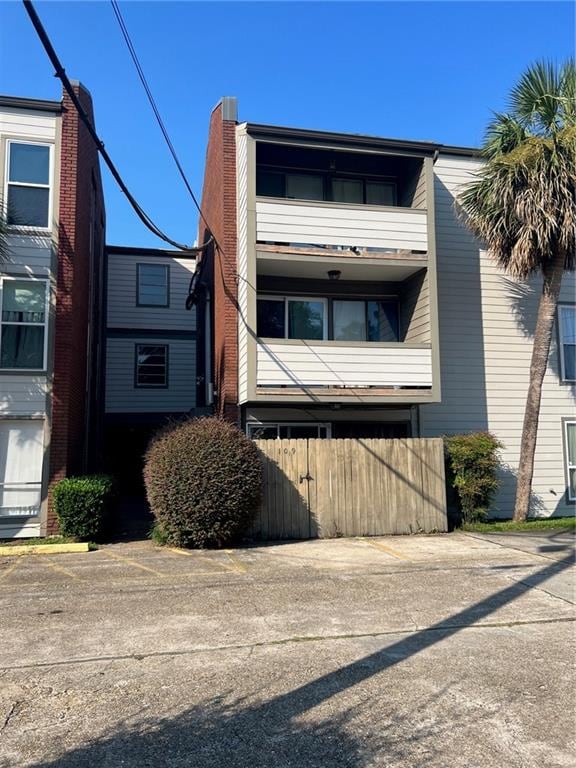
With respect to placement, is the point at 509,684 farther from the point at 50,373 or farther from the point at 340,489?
the point at 50,373

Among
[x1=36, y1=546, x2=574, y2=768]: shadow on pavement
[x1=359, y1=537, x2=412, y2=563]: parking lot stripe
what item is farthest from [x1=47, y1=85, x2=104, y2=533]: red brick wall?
[x1=36, y1=546, x2=574, y2=768]: shadow on pavement

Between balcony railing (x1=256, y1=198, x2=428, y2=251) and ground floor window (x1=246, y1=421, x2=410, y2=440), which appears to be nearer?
balcony railing (x1=256, y1=198, x2=428, y2=251)

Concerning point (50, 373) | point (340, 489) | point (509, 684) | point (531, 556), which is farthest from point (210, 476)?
point (509, 684)

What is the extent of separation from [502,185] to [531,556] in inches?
297

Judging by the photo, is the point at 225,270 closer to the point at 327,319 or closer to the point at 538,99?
the point at 327,319

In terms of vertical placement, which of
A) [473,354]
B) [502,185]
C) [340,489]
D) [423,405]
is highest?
[502,185]

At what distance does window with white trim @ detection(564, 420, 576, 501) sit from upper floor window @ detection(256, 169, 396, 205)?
23.4ft

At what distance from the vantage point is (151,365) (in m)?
22.0

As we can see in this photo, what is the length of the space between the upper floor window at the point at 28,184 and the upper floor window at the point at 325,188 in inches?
192

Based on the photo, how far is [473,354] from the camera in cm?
1493

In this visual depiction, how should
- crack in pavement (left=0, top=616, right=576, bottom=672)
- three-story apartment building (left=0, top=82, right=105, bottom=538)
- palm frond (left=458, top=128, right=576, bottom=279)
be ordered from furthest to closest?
palm frond (left=458, top=128, right=576, bottom=279)
three-story apartment building (left=0, top=82, right=105, bottom=538)
crack in pavement (left=0, top=616, right=576, bottom=672)

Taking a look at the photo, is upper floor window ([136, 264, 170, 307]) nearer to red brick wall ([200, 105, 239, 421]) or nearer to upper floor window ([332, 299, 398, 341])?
red brick wall ([200, 105, 239, 421])

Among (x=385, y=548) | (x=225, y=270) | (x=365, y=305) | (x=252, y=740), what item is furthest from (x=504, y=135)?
(x=252, y=740)

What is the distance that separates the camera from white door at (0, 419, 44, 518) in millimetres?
11852
